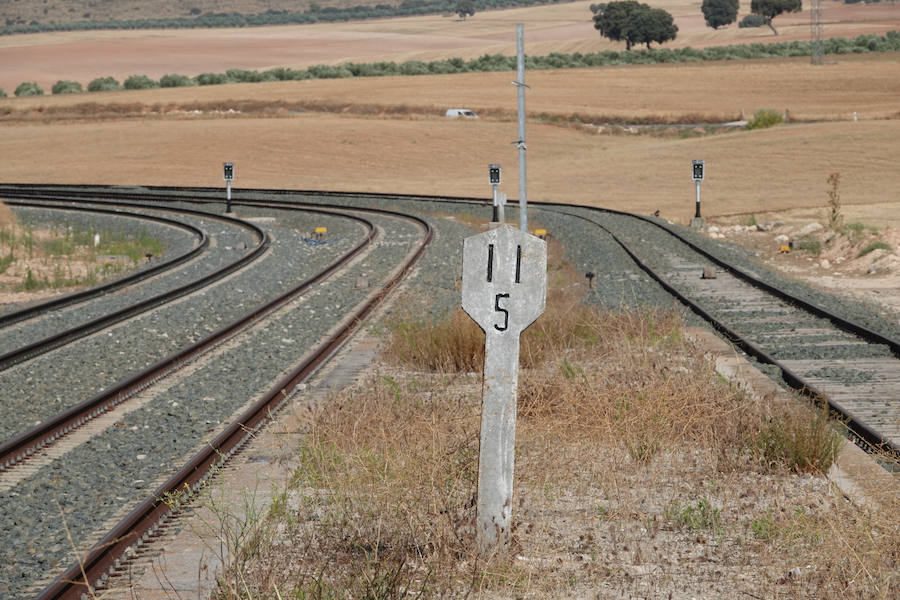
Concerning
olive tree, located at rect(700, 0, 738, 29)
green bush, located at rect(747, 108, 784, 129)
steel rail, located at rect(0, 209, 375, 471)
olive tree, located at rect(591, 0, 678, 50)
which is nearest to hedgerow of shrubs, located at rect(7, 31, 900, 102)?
olive tree, located at rect(591, 0, 678, 50)

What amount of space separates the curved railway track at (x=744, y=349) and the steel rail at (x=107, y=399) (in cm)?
25

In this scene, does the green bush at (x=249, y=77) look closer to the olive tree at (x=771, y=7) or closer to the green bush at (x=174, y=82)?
the green bush at (x=174, y=82)

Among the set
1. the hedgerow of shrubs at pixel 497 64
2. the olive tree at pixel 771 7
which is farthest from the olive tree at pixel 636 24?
the olive tree at pixel 771 7

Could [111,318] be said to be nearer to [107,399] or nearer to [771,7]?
[107,399]

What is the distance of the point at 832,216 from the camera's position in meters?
28.9

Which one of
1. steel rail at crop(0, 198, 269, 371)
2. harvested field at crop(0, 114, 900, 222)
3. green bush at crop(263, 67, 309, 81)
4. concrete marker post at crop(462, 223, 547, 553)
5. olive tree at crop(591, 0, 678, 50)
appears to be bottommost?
harvested field at crop(0, 114, 900, 222)

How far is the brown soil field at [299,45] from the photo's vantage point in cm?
14262

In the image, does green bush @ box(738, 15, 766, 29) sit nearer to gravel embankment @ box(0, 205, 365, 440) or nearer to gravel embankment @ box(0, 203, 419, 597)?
gravel embankment @ box(0, 205, 365, 440)

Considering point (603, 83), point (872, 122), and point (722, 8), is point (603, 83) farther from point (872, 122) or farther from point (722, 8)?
point (722, 8)

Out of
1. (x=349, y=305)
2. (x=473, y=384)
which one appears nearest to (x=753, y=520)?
(x=473, y=384)

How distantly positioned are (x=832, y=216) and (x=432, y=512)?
77.5 feet

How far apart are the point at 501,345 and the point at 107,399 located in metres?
6.65

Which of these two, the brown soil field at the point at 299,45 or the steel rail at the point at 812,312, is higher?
the brown soil field at the point at 299,45

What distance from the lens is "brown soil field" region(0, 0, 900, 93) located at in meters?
143
